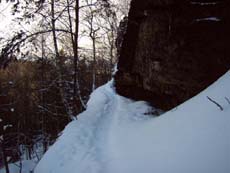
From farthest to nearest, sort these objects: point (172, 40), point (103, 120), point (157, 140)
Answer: point (103, 120) < point (172, 40) < point (157, 140)

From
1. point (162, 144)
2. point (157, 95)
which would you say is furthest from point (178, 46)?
point (162, 144)

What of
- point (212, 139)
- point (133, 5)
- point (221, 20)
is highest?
point (133, 5)

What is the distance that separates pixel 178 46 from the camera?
795 centimetres

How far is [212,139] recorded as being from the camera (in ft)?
11.4

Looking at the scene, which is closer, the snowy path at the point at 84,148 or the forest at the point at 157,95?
the forest at the point at 157,95

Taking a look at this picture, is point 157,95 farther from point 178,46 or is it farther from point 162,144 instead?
point 162,144

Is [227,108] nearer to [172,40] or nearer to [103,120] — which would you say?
[172,40]

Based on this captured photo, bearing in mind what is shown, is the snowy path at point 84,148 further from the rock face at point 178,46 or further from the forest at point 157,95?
the rock face at point 178,46

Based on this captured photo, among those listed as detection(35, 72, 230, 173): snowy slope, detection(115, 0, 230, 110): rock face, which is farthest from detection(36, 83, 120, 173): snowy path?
detection(115, 0, 230, 110): rock face

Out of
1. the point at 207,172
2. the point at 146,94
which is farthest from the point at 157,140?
the point at 146,94

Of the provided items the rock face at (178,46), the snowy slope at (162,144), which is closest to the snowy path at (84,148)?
the snowy slope at (162,144)

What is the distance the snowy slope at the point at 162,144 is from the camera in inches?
135

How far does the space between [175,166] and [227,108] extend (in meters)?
1.07

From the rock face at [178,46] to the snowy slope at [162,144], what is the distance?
1.38m
